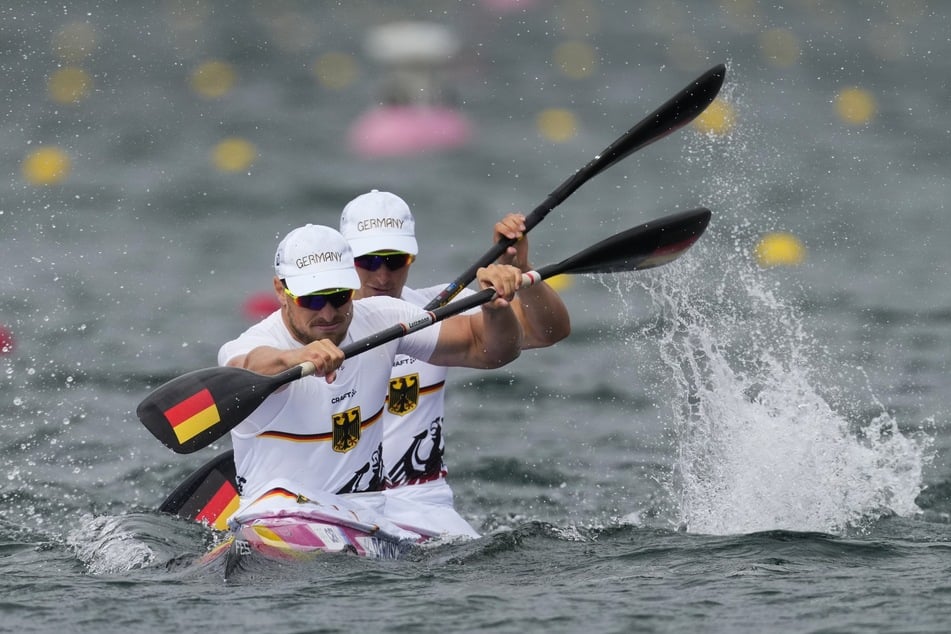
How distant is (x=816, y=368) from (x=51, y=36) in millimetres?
15024

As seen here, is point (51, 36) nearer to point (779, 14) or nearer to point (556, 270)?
point (779, 14)

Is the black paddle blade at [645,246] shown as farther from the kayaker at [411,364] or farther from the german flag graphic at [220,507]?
the german flag graphic at [220,507]

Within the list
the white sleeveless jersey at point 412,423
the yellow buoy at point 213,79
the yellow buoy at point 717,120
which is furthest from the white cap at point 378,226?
the yellow buoy at point 213,79

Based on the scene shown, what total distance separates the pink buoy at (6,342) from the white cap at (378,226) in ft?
18.8

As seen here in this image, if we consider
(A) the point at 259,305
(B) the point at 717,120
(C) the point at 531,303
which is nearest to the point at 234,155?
(A) the point at 259,305

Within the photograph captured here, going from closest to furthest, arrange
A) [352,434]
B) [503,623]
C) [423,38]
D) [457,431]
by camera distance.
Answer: [503,623]
[352,434]
[457,431]
[423,38]

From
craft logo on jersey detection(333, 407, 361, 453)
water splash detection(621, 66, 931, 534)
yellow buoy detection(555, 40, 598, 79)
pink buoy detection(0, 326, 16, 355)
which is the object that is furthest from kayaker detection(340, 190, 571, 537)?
yellow buoy detection(555, 40, 598, 79)

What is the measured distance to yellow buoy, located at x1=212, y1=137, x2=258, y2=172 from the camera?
1822 centimetres

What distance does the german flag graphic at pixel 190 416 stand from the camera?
21.0ft

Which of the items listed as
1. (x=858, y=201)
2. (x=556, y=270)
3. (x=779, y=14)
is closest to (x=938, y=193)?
(x=858, y=201)

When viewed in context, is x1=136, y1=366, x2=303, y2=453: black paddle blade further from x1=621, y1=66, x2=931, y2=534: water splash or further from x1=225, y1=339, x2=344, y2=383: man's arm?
x1=621, y1=66, x2=931, y2=534: water splash

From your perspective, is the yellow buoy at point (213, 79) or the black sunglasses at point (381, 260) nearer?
the black sunglasses at point (381, 260)

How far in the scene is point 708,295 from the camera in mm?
13117

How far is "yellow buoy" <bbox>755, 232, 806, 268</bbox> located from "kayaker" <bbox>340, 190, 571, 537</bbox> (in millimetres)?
7229
